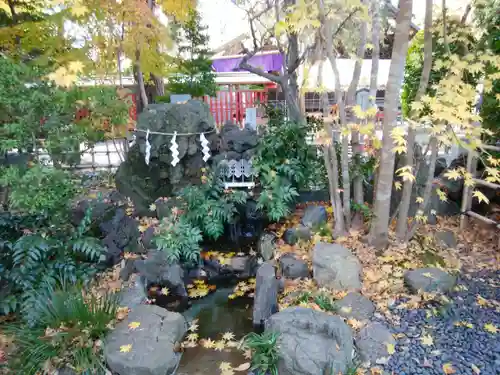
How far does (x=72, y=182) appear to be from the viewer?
14.9 feet

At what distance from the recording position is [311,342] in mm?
3361

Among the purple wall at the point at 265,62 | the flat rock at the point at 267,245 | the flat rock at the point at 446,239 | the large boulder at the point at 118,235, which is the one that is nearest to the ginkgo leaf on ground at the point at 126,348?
the large boulder at the point at 118,235

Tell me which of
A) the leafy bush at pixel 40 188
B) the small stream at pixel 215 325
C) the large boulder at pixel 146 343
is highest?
the leafy bush at pixel 40 188

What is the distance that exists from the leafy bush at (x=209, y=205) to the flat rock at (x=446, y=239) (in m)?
2.80

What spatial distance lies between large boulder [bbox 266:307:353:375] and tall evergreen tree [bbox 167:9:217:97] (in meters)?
7.32

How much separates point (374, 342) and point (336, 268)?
103 cm

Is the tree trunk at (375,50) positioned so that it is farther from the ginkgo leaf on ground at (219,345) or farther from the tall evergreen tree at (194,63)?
the tall evergreen tree at (194,63)

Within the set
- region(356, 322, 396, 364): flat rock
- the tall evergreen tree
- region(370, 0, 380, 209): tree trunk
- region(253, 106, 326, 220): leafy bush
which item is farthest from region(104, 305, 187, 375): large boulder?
the tall evergreen tree

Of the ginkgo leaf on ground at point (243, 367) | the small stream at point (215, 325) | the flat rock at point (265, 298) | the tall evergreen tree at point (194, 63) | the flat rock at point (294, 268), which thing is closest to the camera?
the ginkgo leaf on ground at point (243, 367)

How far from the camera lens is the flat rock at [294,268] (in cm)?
467

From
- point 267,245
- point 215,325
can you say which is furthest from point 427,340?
point 267,245

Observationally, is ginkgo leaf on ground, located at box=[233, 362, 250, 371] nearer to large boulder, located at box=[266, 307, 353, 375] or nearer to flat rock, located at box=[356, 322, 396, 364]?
large boulder, located at box=[266, 307, 353, 375]

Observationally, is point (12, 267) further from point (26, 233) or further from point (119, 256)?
point (119, 256)

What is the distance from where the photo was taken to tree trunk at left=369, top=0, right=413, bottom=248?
419 cm
